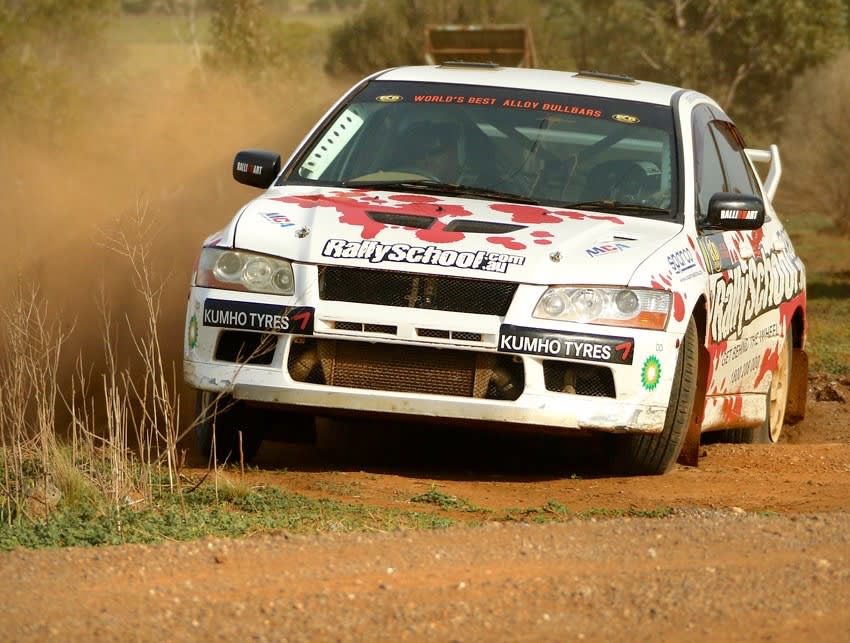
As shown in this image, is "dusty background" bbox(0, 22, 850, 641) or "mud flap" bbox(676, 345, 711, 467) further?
"mud flap" bbox(676, 345, 711, 467)

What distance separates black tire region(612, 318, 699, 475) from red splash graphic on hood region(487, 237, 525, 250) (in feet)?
2.62

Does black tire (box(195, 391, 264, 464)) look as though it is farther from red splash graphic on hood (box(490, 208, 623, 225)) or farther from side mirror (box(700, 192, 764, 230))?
side mirror (box(700, 192, 764, 230))

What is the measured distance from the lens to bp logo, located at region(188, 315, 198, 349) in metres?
7.27

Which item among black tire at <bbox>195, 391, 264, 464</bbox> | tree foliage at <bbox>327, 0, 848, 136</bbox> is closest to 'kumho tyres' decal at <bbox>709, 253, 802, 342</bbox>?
black tire at <bbox>195, 391, 264, 464</bbox>

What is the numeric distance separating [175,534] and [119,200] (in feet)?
43.5

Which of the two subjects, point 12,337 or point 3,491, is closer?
point 3,491

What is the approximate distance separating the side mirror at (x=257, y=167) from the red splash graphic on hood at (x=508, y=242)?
1.47 metres

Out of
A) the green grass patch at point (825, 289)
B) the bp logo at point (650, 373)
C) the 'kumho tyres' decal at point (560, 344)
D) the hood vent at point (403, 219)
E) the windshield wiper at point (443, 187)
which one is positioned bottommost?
the green grass patch at point (825, 289)

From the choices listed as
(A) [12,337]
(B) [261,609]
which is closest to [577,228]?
(A) [12,337]

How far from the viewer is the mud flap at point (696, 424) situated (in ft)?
25.6

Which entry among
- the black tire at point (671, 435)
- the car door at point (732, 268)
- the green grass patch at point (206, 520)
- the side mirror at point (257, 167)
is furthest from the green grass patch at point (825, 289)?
the green grass patch at point (206, 520)

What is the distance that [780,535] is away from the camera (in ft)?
18.1

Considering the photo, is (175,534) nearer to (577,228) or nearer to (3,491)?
(3,491)

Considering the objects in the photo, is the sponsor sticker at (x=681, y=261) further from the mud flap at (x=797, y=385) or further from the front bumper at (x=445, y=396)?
the mud flap at (x=797, y=385)
